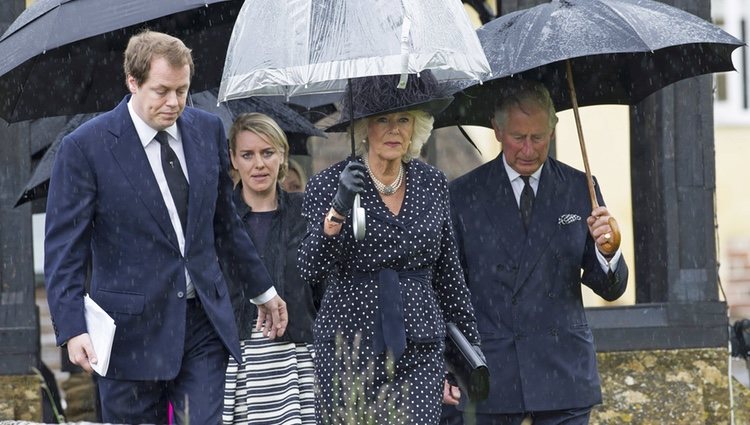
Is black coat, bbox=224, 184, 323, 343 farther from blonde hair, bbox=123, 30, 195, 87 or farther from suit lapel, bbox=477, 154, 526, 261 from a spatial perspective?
blonde hair, bbox=123, 30, 195, 87

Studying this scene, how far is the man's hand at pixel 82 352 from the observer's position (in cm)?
571

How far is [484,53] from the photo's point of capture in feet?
21.6

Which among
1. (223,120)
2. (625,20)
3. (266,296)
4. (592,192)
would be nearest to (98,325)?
(266,296)

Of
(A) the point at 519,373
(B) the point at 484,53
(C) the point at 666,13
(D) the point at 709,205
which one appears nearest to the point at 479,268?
(A) the point at 519,373

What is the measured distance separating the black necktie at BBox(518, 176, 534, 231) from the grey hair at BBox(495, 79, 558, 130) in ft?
0.85

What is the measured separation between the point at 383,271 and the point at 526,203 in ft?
3.60

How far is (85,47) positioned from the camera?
24.5 ft

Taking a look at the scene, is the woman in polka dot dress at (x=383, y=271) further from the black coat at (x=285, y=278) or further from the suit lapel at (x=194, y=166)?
the black coat at (x=285, y=278)

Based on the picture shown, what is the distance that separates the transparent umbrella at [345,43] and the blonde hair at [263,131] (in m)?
1.36

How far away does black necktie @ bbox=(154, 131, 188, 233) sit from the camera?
5965mm

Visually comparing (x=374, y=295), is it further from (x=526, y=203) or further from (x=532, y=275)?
(x=526, y=203)

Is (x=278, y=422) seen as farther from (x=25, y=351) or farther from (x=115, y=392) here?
(x=25, y=351)

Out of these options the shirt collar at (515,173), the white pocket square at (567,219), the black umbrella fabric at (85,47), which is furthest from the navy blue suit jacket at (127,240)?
the white pocket square at (567,219)

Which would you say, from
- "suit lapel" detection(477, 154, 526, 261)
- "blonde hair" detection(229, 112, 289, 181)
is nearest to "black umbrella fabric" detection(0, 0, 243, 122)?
"blonde hair" detection(229, 112, 289, 181)
